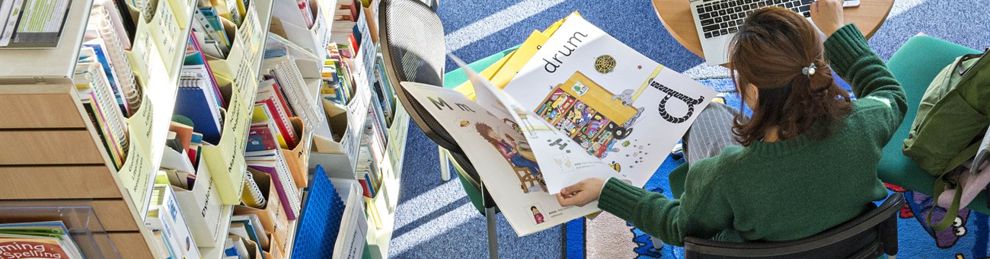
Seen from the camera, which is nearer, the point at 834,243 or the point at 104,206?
the point at 104,206

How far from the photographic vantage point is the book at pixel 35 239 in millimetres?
1352

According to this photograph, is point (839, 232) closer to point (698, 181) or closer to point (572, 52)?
point (698, 181)

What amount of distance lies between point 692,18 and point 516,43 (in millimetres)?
1157

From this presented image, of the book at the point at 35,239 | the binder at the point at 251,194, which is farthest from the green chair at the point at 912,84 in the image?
the book at the point at 35,239

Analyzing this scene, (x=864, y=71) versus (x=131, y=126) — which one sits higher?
(x=131, y=126)

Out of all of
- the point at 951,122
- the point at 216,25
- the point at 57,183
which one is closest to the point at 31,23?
the point at 57,183

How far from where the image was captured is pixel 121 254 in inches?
57.6

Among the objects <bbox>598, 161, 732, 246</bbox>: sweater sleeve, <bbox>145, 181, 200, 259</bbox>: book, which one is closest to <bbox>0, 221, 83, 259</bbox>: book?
<bbox>145, 181, 200, 259</bbox>: book

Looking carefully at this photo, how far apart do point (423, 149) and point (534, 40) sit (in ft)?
3.52

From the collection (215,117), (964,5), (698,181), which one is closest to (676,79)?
(698,181)

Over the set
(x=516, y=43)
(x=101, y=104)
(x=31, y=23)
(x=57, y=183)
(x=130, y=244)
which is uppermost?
(x=31, y=23)

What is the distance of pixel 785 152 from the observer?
5.64 ft

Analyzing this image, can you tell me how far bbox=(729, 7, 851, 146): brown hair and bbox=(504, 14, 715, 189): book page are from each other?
1.10 feet

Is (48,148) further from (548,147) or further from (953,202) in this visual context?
(953,202)
